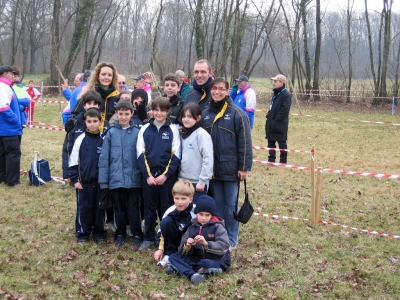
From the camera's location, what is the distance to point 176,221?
5180 millimetres

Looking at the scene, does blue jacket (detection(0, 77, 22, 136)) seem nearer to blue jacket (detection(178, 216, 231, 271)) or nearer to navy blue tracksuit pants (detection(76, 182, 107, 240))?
navy blue tracksuit pants (detection(76, 182, 107, 240))

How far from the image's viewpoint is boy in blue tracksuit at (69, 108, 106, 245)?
18.7ft

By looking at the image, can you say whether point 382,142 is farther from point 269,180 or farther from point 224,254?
point 224,254

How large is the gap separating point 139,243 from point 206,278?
1265mm

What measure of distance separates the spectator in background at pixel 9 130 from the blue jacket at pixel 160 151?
3837 millimetres

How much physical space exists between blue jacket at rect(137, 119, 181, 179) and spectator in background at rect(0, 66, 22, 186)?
3837 millimetres

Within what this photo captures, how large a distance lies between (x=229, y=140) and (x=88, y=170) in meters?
1.79

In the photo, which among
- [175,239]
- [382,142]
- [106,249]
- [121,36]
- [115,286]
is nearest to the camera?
[115,286]

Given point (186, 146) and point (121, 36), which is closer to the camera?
point (186, 146)

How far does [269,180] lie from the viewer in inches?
373

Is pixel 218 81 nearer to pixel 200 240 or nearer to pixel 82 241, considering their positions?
pixel 200 240

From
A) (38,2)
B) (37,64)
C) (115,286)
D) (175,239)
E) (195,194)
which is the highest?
(38,2)

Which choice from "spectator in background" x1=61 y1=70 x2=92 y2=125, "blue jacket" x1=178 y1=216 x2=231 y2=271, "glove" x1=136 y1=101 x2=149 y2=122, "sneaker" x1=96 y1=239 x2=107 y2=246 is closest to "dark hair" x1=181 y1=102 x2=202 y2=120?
"glove" x1=136 y1=101 x2=149 y2=122

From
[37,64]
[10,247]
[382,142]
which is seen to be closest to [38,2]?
[37,64]
